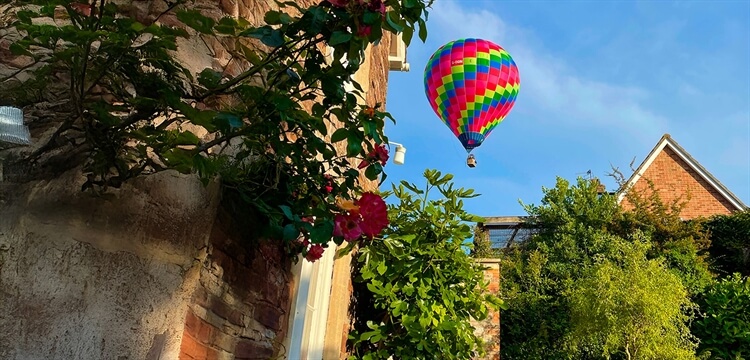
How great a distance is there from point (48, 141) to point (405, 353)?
10.8 feet

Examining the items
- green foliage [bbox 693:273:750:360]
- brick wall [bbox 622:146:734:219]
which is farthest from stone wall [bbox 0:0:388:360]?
brick wall [bbox 622:146:734:219]

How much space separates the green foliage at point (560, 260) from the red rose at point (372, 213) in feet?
30.8

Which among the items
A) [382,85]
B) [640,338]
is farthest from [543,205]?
[382,85]

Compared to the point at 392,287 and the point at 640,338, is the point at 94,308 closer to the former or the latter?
the point at 392,287

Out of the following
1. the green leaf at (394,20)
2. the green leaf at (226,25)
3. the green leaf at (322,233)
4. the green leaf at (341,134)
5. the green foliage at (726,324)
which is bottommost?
the green leaf at (322,233)

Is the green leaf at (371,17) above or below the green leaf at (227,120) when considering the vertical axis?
above

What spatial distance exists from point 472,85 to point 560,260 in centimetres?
602

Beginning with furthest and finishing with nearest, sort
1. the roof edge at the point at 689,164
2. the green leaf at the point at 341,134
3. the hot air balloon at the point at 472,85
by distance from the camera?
the roof edge at the point at 689,164 → the hot air balloon at the point at 472,85 → the green leaf at the point at 341,134

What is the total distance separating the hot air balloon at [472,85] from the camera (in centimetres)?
966

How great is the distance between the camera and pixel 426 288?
4.30 meters

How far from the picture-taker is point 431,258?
4.39m

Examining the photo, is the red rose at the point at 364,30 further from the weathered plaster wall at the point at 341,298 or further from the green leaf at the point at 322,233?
the weathered plaster wall at the point at 341,298

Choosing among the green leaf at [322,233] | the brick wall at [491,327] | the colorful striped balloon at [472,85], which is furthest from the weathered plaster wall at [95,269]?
the colorful striped balloon at [472,85]

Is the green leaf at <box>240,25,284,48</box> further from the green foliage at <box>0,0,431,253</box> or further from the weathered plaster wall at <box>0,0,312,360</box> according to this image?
the weathered plaster wall at <box>0,0,312,360</box>
